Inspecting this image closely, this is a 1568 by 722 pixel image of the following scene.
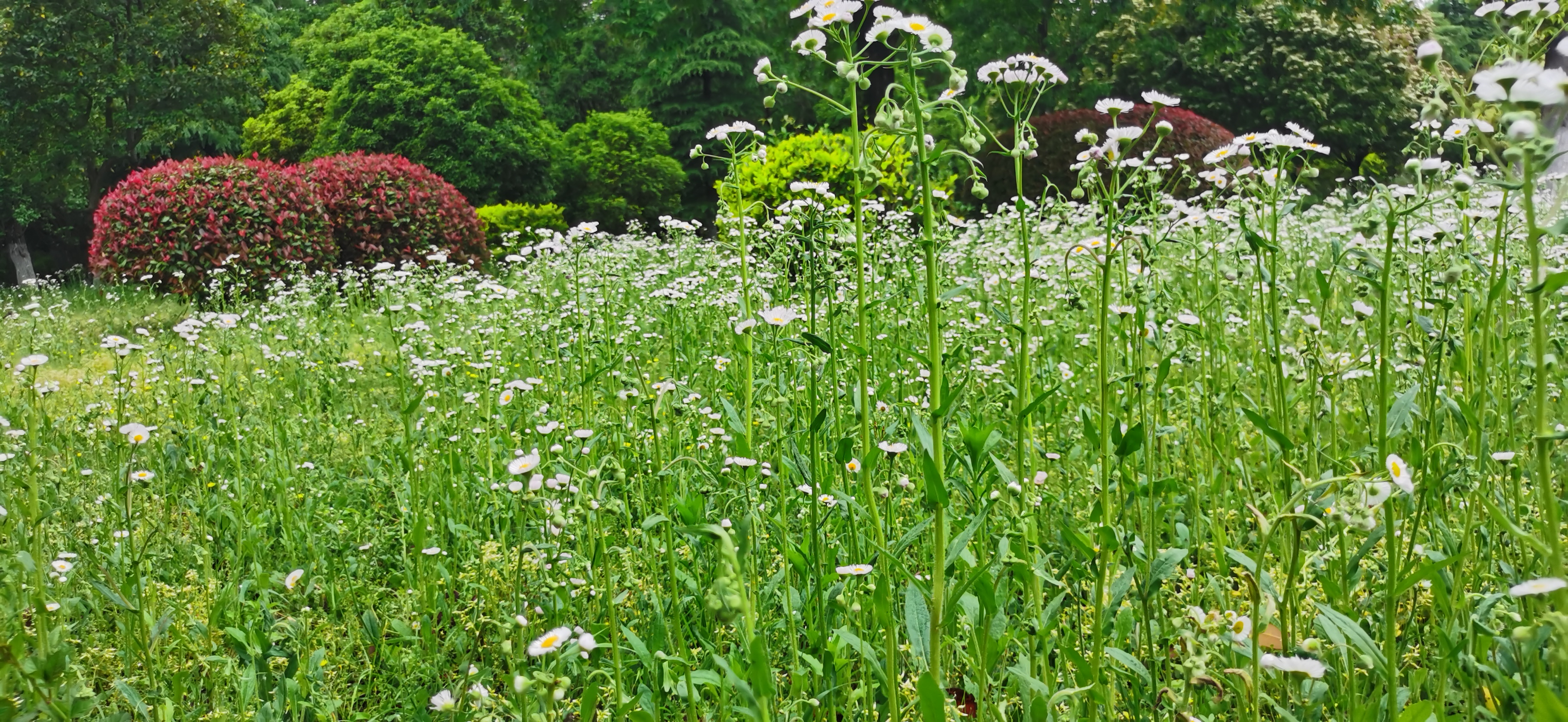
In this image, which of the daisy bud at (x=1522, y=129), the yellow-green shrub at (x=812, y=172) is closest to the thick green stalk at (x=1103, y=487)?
the daisy bud at (x=1522, y=129)

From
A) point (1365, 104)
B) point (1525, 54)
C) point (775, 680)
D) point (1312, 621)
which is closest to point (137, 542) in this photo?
point (775, 680)

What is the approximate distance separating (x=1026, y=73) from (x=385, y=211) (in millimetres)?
9897

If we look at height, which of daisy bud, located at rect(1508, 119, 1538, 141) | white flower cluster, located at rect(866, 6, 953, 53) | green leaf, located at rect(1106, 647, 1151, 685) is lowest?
green leaf, located at rect(1106, 647, 1151, 685)

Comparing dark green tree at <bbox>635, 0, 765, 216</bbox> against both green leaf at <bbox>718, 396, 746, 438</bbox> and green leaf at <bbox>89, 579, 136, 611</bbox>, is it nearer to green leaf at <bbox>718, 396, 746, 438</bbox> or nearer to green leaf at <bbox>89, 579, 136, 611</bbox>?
green leaf at <bbox>718, 396, 746, 438</bbox>

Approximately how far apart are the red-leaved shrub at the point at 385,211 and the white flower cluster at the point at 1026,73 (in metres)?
9.23

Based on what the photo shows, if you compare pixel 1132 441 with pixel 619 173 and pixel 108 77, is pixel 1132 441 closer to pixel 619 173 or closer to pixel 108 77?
pixel 619 173

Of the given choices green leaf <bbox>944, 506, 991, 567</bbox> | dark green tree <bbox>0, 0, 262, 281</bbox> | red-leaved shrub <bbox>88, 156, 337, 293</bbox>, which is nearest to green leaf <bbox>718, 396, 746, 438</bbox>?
green leaf <bbox>944, 506, 991, 567</bbox>

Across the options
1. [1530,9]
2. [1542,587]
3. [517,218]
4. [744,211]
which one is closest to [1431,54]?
[1530,9]

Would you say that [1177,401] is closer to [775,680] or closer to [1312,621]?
[1312,621]

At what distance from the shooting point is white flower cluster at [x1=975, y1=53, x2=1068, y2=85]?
2094 millimetres

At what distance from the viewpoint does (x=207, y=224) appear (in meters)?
9.41

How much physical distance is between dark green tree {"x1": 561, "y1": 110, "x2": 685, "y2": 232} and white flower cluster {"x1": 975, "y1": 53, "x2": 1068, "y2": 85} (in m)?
16.7

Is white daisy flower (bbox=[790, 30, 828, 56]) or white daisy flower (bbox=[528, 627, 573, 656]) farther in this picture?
white daisy flower (bbox=[790, 30, 828, 56])

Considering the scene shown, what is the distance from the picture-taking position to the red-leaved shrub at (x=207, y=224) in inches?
370
